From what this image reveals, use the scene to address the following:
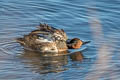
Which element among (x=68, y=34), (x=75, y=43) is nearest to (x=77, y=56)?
(x=75, y=43)

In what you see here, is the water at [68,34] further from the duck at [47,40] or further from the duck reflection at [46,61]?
the duck at [47,40]

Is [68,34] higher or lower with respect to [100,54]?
higher

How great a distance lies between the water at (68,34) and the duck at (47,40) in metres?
0.20

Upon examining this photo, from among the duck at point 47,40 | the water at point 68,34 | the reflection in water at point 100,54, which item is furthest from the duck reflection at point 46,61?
the reflection in water at point 100,54

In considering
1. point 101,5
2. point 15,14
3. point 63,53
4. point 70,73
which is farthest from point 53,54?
point 101,5

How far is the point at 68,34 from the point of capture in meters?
12.4

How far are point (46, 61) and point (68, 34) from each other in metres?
1.88

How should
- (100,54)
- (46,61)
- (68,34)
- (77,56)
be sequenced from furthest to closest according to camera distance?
(68,34) → (77,56) → (100,54) → (46,61)

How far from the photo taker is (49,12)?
13891mm

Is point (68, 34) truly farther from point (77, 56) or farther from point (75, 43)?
point (77, 56)

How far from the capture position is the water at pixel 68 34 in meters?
9.98

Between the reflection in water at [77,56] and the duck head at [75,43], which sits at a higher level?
the duck head at [75,43]

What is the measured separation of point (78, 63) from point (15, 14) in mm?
3633

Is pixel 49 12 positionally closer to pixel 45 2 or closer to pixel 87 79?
pixel 45 2
